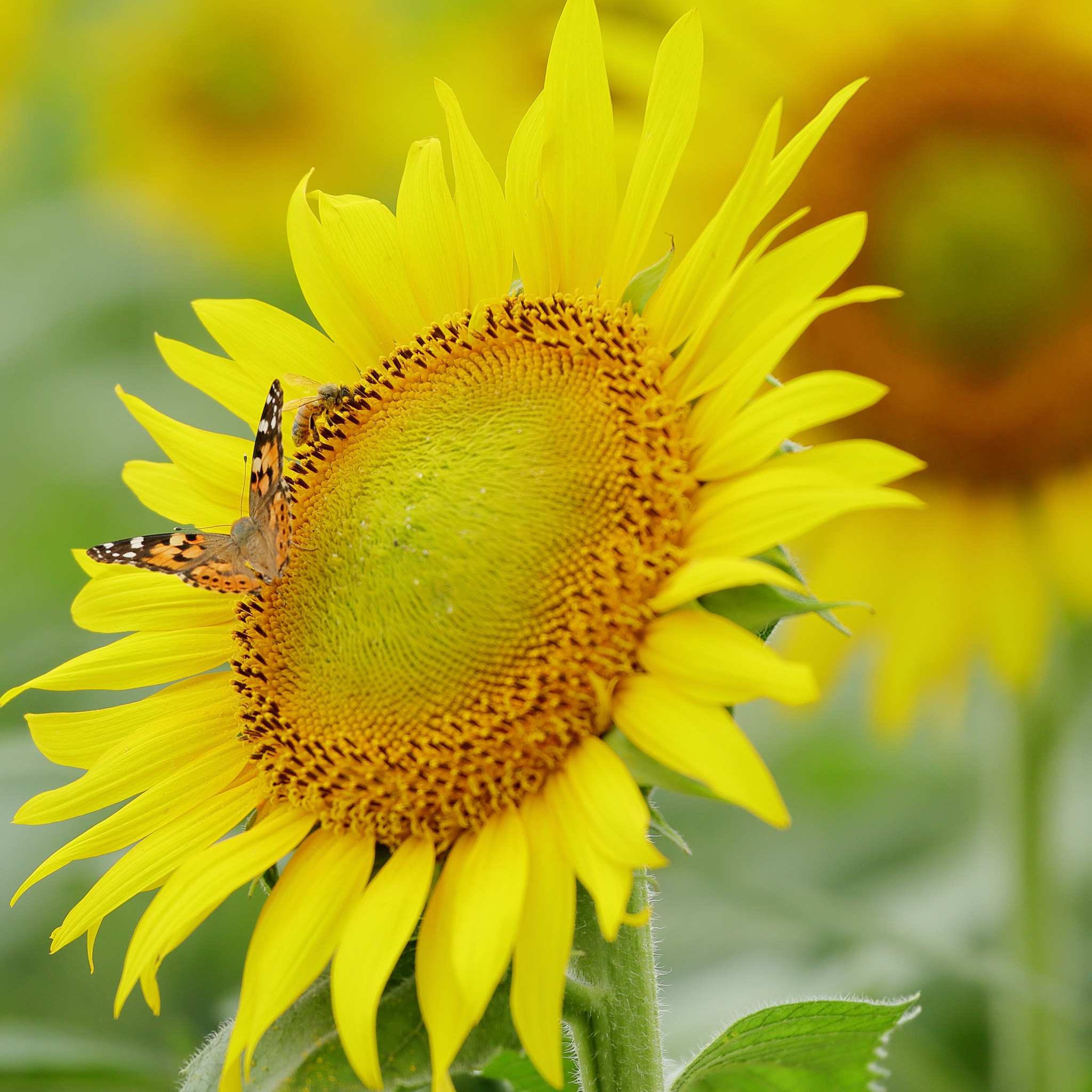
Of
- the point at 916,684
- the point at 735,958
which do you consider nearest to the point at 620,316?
the point at 916,684

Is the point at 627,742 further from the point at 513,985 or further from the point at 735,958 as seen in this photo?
the point at 735,958

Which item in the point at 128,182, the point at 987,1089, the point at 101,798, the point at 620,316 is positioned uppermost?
the point at 128,182

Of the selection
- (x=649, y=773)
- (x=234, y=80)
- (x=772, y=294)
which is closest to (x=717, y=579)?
(x=649, y=773)

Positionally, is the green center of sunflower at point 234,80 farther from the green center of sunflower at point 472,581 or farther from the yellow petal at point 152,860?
the yellow petal at point 152,860

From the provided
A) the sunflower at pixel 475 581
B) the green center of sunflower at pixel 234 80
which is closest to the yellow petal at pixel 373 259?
the sunflower at pixel 475 581

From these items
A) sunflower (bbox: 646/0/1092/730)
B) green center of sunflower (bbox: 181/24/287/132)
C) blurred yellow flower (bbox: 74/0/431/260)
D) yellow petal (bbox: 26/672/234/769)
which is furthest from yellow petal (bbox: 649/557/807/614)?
green center of sunflower (bbox: 181/24/287/132)

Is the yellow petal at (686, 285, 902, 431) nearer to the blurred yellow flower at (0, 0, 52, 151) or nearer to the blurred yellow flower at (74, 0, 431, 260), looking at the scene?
the blurred yellow flower at (74, 0, 431, 260)
